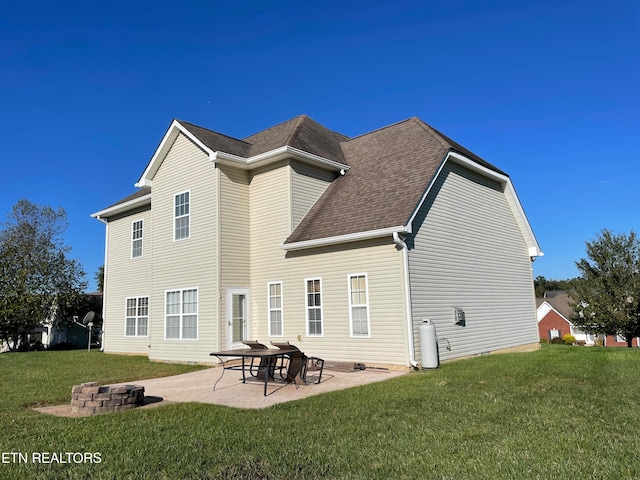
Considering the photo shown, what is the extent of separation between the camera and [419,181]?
12422mm

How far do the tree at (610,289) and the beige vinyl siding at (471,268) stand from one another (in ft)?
62.5

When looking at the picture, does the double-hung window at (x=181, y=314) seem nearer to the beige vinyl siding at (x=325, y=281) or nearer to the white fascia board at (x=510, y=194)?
the beige vinyl siding at (x=325, y=281)

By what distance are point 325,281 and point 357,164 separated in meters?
4.95

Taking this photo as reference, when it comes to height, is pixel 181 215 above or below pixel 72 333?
above

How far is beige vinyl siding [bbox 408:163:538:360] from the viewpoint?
12109 mm

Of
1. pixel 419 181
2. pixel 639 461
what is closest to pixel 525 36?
pixel 419 181

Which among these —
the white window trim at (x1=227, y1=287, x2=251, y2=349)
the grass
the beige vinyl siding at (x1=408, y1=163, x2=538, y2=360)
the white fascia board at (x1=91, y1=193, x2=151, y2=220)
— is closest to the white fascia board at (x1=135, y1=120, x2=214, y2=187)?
the white fascia board at (x1=91, y1=193, x2=151, y2=220)

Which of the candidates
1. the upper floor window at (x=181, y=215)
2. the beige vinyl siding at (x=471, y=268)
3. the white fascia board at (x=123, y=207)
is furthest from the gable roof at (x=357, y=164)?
the upper floor window at (x=181, y=215)

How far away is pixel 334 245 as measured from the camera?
12.7m

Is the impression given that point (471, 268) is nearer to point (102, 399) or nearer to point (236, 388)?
point (236, 388)

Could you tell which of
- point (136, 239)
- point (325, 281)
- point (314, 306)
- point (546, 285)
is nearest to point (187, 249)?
point (314, 306)

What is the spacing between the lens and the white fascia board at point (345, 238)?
36.3ft

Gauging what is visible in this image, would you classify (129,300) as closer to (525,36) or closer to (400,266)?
(400,266)

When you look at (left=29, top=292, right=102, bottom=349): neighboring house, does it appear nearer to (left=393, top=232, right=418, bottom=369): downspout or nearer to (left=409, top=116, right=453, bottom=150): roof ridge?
(left=409, top=116, right=453, bottom=150): roof ridge
